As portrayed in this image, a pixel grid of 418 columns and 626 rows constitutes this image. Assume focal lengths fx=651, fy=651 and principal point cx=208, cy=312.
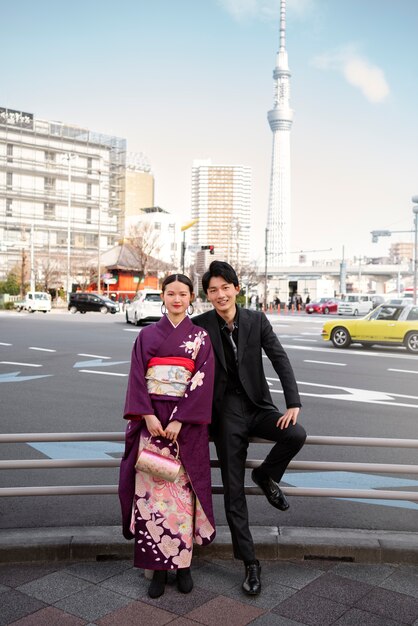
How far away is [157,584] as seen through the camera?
355 centimetres

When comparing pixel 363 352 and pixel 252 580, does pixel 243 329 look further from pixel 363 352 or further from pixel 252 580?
pixel 363 352

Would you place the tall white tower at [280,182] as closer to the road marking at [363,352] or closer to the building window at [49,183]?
the building window at [49,183]

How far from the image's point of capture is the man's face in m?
3.93

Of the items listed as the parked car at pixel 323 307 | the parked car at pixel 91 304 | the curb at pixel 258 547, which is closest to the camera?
the curb at pixel 258 547

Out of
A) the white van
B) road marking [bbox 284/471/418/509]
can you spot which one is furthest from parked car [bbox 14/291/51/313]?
road marking [bbox 284/471/418/509]

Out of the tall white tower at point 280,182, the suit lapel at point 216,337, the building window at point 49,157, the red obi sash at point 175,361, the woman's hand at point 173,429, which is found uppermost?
the tall white tower at point 280,182

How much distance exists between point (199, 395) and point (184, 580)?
1.02 metres

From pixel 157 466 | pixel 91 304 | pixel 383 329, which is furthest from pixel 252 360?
pixel 91 304

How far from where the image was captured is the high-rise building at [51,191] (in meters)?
76.6

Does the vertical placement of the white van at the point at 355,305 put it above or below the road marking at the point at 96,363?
above

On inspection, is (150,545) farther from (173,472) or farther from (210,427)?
(210,427)

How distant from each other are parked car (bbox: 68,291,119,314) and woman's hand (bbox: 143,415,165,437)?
137ft

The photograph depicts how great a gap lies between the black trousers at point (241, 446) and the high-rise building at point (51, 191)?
6804 centimetres

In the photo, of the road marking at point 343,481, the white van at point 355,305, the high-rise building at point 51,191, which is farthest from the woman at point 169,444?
the high-rise building at point 51,191
